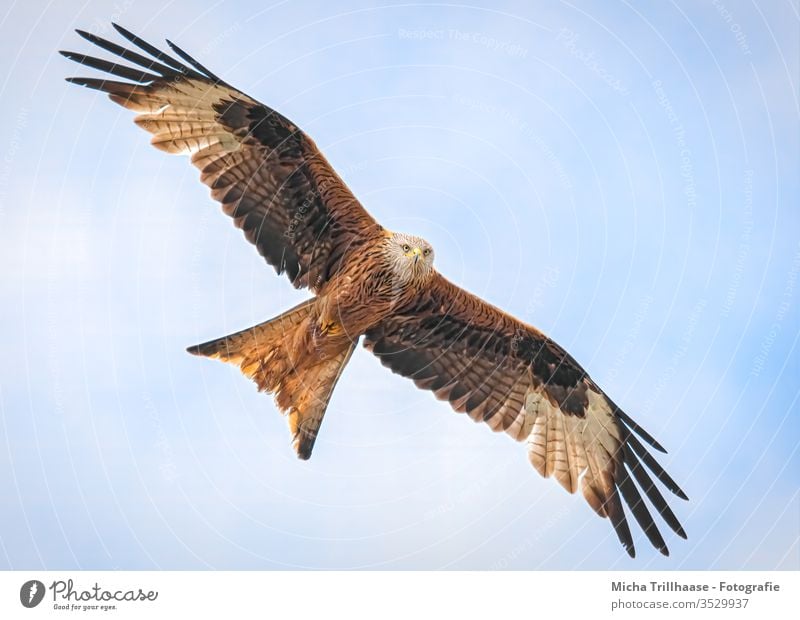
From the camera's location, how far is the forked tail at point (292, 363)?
7156mm

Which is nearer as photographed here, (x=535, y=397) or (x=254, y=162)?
(x=254, y=162)

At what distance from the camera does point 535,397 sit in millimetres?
8188

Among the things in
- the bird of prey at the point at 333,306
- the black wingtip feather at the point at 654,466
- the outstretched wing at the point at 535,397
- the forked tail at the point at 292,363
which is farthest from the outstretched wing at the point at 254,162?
the black wingtip feather at the point at 654,466

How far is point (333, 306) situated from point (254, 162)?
126 cm

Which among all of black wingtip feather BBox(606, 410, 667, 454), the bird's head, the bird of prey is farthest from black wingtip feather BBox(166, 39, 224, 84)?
black wingtip feather BBox(606, 410, 667, 454)

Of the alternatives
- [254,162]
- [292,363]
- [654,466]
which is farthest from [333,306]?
[654,466]

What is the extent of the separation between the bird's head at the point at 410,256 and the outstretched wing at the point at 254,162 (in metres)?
0.24

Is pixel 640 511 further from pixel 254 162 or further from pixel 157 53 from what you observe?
pixel 157 53

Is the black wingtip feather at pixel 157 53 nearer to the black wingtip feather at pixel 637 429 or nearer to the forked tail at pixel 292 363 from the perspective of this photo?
the forked tail at pixel 292 363

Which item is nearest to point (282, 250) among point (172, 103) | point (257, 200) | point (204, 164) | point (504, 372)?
point (257, 200)

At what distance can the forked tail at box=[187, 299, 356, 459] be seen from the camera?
282 inches

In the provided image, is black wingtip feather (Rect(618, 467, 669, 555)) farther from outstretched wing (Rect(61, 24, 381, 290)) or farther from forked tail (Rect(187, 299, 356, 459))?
outstretched wing (Rect(61, 24, 381, 290))

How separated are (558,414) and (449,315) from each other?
56.4 inches

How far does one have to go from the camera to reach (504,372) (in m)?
8.09
